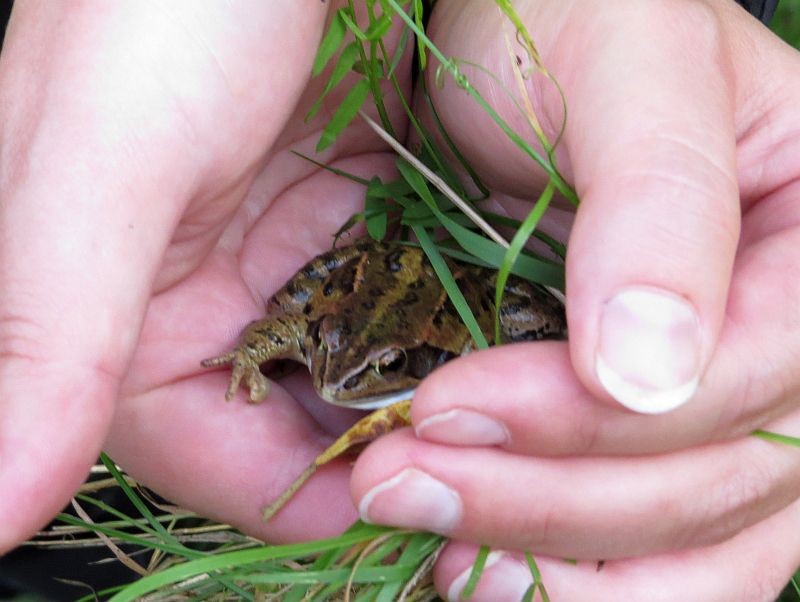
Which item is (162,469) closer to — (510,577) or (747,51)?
(510,577)

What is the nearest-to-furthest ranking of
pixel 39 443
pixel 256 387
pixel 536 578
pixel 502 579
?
pixel 39 443, pixel 536 578, pixel 502 579, pixel 256 387

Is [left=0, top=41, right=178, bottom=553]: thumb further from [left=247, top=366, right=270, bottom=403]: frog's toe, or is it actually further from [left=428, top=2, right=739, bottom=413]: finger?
[left=428, top=2, right=739, bottom=413]: finger

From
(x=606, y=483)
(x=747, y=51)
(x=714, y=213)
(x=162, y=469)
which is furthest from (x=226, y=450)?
(x=747, y=51)

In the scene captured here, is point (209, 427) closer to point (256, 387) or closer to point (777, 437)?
point (256, 387)

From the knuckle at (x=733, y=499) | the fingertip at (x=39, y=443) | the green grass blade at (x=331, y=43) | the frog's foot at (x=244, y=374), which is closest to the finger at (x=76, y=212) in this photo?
the fingertip at (x=39, y=443)

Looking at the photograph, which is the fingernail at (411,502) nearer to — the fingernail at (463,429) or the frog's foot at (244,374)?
the fingernail at (463,429)

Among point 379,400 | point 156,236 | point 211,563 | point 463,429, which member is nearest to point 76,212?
point 156,236

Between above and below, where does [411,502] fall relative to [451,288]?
below

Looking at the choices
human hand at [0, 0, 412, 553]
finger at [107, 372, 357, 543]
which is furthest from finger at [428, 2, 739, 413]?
finger at [107, 372, 357, 543]
